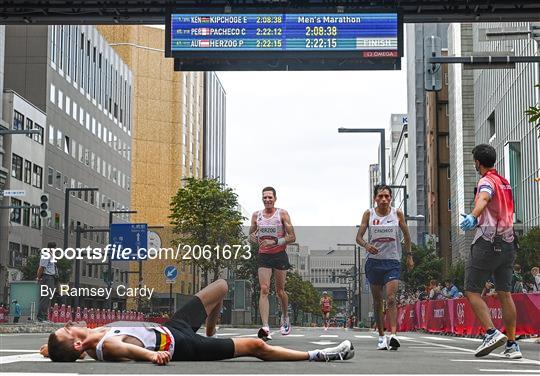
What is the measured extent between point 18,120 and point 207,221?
53106 millimetres

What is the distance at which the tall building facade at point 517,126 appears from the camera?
55.5 meters

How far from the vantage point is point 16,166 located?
68562 millimetres

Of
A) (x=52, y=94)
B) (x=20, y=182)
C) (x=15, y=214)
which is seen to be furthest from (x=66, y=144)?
(x=15, y=214)

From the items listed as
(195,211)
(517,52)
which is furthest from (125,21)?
(517,52)

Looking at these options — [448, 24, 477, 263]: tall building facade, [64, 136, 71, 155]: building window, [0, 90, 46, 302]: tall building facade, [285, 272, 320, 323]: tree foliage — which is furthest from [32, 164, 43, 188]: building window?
[448, 24, 477, 263]: tall building facade

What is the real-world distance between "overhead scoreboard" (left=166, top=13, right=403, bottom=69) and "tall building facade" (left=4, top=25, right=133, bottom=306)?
47440 mm

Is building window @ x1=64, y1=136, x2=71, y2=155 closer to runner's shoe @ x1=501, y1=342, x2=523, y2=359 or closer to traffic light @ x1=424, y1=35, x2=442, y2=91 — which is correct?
traffic light @ x1=424, y1=35, x2=442, y2=91

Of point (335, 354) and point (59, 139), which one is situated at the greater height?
point (59, 139)

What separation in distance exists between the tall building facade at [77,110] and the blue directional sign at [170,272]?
48595 mm

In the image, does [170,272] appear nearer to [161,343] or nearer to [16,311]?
[161,343]

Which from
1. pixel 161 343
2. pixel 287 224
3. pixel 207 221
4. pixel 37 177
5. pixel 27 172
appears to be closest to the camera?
pixel 161 343

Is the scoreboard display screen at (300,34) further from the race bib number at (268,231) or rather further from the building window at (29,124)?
the building window at (29,124)

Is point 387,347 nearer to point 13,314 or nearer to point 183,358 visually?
point 183,358

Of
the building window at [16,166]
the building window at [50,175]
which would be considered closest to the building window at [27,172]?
the building window at [16,166]
